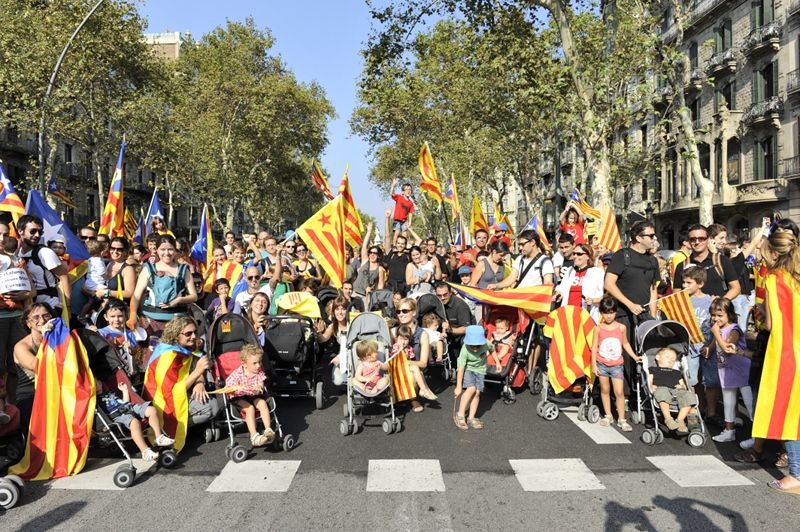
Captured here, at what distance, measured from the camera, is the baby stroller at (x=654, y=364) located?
562 centimetres

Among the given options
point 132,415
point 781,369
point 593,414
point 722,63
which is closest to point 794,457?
point 781,369

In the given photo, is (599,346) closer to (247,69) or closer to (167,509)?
(167,509)

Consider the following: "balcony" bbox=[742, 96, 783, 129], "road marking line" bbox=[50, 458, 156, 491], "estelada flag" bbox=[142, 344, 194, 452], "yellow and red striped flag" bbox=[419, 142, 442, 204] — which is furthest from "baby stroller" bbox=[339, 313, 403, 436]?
"balcony" bbox=[742, 96, 783, 129]

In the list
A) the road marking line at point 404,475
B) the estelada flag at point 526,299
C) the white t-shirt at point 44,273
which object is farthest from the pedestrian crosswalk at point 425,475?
the estelada flag at point 526,299

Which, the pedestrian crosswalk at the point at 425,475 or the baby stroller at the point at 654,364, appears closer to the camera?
the pedestrian crosswalk at the point at 425,475

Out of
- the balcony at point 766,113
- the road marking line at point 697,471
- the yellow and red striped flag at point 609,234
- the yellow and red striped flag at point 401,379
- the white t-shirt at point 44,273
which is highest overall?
the balcony at point 766,113

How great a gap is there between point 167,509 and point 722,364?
4.98m

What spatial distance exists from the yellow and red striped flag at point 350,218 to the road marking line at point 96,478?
518 cm

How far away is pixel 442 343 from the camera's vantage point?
8070mm

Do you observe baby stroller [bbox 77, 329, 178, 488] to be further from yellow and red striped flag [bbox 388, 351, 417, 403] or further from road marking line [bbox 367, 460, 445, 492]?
yellow and red striped flag [bbox 388, 351, 417, 403]

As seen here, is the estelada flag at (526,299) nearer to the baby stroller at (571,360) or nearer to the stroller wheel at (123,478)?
the baby stroller at (571,360)

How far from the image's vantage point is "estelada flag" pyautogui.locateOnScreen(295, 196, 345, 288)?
334 inches

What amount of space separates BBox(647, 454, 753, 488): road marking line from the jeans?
305 mm

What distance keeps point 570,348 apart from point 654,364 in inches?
32.3
